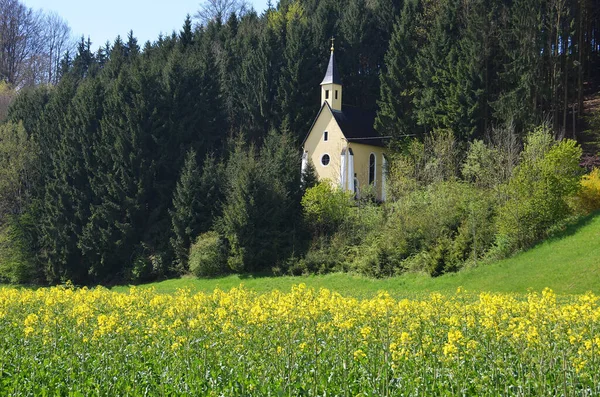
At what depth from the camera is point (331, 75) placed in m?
58.4

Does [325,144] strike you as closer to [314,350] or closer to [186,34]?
[186,34]

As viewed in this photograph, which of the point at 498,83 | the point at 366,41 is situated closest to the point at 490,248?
the point at 498,83

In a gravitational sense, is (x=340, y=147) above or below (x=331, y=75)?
below

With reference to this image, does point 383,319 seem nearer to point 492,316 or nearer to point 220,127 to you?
point 492,316

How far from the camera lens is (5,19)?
78.7 metres

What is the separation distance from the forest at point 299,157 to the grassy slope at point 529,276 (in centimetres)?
117

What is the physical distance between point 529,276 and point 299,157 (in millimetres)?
24520

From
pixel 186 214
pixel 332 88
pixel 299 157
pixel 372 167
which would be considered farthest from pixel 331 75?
pixel 186 214

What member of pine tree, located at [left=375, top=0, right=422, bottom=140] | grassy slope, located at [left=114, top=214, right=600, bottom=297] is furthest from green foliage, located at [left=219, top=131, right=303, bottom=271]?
pine tree, located at [left=375, top=0, right=422, bottom=140]

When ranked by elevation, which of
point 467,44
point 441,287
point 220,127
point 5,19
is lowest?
point 441,287

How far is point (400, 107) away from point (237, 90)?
17.5m

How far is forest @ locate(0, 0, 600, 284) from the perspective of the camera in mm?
39312

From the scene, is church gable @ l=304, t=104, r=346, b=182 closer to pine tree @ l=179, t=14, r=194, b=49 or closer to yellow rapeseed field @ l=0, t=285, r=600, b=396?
pine tree @ l=179, t=14, r=194, b=49

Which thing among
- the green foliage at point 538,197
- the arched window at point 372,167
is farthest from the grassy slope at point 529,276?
the arched window at point 372,167
